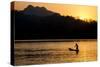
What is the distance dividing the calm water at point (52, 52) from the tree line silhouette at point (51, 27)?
0.07 meters

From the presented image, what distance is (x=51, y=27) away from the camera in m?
2.27

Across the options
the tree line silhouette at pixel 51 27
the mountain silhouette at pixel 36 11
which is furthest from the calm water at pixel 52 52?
the mountain silhouette at pixel 36 11

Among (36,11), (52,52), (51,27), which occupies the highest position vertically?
(36,11)

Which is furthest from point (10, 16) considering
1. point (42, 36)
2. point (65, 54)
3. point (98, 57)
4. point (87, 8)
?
point (98, 57)

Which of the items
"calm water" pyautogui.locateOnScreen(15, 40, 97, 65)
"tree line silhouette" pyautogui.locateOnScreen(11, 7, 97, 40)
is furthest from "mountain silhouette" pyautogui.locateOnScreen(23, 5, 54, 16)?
"calm water" pyautogui.locateOnScreen(15, 40, 97, 65)

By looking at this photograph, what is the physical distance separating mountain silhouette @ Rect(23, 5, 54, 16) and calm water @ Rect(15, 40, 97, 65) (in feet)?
0.93

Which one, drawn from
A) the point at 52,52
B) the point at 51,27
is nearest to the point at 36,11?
the point at 51,27

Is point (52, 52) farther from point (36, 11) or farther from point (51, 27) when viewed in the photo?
point (36, 11)

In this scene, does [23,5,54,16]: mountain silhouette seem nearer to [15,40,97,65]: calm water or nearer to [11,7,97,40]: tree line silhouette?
[11,7,97,40]: tree line silhouette

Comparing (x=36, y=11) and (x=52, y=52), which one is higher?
(x=36, y=11)

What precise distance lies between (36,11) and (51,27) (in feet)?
0.73

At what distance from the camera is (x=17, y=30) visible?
210 centimetres

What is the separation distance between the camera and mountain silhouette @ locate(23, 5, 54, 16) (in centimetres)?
216
